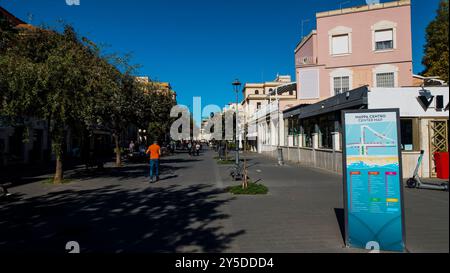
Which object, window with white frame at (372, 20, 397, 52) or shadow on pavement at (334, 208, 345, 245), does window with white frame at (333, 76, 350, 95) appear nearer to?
window with white frame at (372, 20, 397, 52)

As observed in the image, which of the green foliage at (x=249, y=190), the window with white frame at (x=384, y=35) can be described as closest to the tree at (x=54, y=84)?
the green foliage at (x=249, y=190)

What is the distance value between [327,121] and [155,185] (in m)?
10.4

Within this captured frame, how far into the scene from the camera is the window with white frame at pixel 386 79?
1008 inches

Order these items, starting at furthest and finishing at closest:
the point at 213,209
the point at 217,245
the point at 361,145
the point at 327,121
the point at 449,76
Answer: the point at 327,121
the point at 213,209
the point at 217,245
the point at 361,145
the point at 449,76

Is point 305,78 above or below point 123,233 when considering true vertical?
above

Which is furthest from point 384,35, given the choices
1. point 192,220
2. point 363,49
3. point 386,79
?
point 192,220

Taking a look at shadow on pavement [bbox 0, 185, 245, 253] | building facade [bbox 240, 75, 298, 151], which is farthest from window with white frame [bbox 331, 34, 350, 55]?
shadow on pavement [bbox 0, 185, 245, 253]

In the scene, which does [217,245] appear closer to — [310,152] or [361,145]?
[361,145]

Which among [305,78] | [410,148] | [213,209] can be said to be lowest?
[213,209]

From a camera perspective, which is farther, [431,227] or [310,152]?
[310,152]

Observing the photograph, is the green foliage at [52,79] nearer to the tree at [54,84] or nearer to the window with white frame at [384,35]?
the tree at [54,84]

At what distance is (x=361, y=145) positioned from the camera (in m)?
4.71
